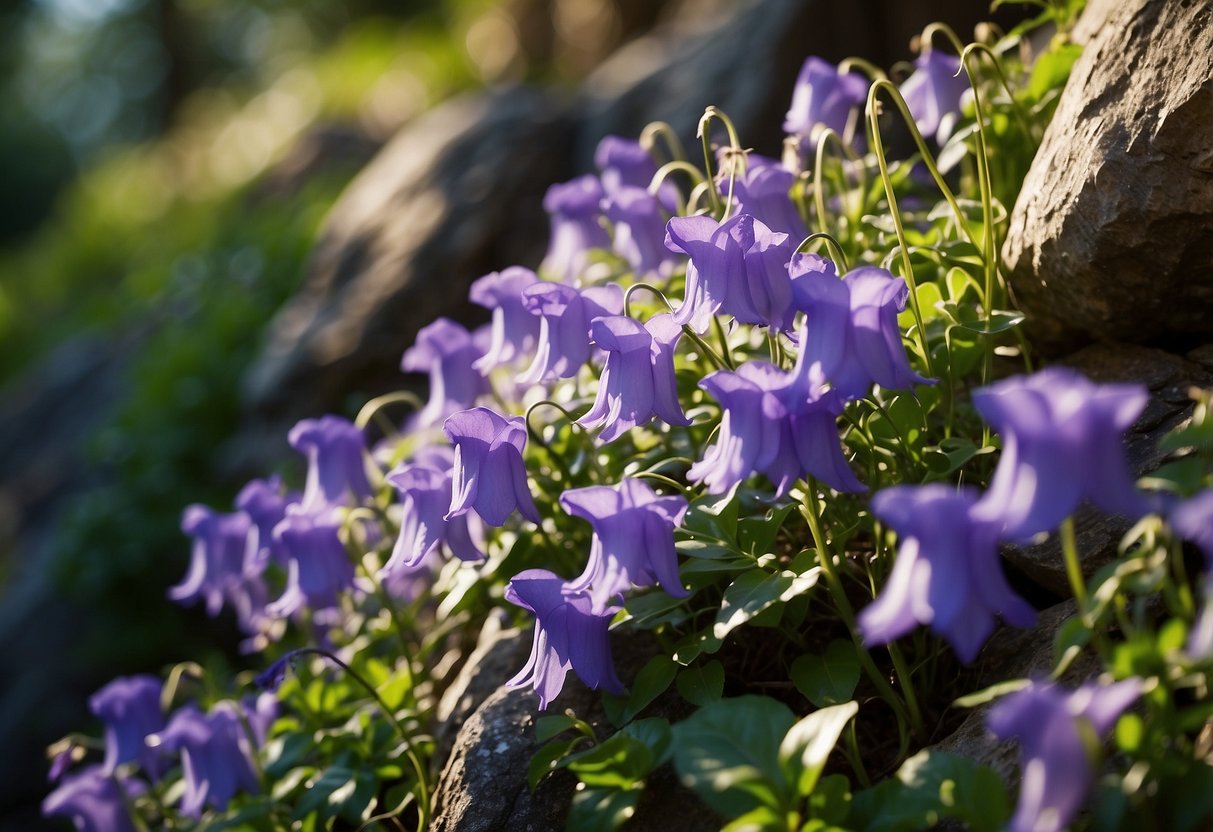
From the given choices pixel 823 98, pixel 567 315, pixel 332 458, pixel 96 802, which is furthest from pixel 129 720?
pixel 823 98

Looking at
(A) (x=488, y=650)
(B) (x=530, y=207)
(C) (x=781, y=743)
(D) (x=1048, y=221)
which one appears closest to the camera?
(C) (x=781, y=743)

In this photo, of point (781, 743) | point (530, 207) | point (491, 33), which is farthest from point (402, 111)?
point (781, 743)

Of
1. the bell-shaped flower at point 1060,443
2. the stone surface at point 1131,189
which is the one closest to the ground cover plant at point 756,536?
the bell-shaped flower at point 1060,443

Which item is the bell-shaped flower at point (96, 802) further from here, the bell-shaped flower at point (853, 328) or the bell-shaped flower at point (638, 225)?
the bell-shaped flower at point (853, 328)

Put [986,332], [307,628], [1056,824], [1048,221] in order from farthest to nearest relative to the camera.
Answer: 1. [307,628]
2. [1048,221]
3. [986,332]
4. [1056,824]

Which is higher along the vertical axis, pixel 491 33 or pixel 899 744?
pixel 491 33

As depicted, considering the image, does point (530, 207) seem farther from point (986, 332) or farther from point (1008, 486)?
point (1008, 486)

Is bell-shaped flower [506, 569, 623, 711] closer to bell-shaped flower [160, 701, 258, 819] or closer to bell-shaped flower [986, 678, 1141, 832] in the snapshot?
bell-shaped flower [986, 678, 1141, 832]

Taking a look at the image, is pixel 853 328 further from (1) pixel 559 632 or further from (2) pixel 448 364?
(2) pixel 448 364
